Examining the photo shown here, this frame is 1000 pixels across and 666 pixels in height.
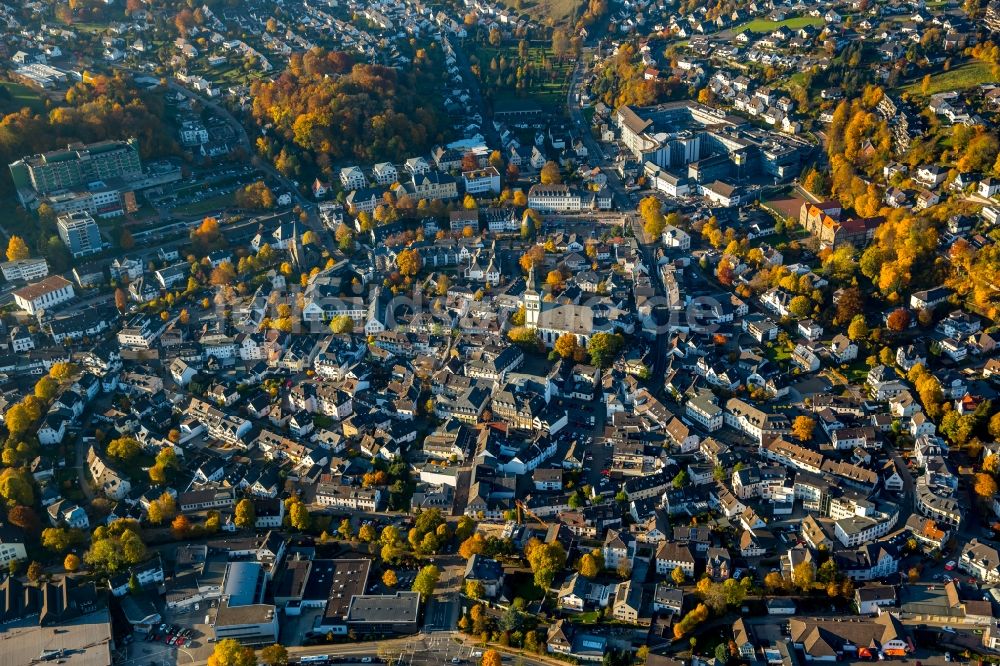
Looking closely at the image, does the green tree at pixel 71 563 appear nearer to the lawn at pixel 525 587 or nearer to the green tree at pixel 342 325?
the lawn at pixel 525 587

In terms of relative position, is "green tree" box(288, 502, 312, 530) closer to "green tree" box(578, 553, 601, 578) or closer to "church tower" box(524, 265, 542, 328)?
"green tree" box(578, 553, 601, 578)

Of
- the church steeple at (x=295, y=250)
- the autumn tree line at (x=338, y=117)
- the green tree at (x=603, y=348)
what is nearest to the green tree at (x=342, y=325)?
the church steeple at (x=295, y=250)

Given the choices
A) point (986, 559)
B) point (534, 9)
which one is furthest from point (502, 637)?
point (534, 9)

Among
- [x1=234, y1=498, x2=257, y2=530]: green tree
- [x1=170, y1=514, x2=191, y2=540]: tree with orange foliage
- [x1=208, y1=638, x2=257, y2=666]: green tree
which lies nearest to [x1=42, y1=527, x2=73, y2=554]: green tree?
[x1=170, y1=514, x2=191, y2=540]: tree with orange foliage

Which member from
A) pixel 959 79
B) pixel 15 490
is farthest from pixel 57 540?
pixel 959 79

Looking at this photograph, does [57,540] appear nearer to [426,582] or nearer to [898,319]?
[426,582]

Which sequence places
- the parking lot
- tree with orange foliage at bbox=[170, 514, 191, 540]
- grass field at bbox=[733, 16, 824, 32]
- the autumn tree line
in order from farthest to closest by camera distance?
grass field at bbox=[733, 16, 824, 32] → the autumn tree line → tree with orange foliage at bbox=[170, 514, 191, 540] → the parking lot

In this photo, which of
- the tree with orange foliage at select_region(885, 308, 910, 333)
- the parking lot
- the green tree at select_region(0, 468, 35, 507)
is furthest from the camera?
the tree with orange foliage at select_region(885, 308, 910, 333)
